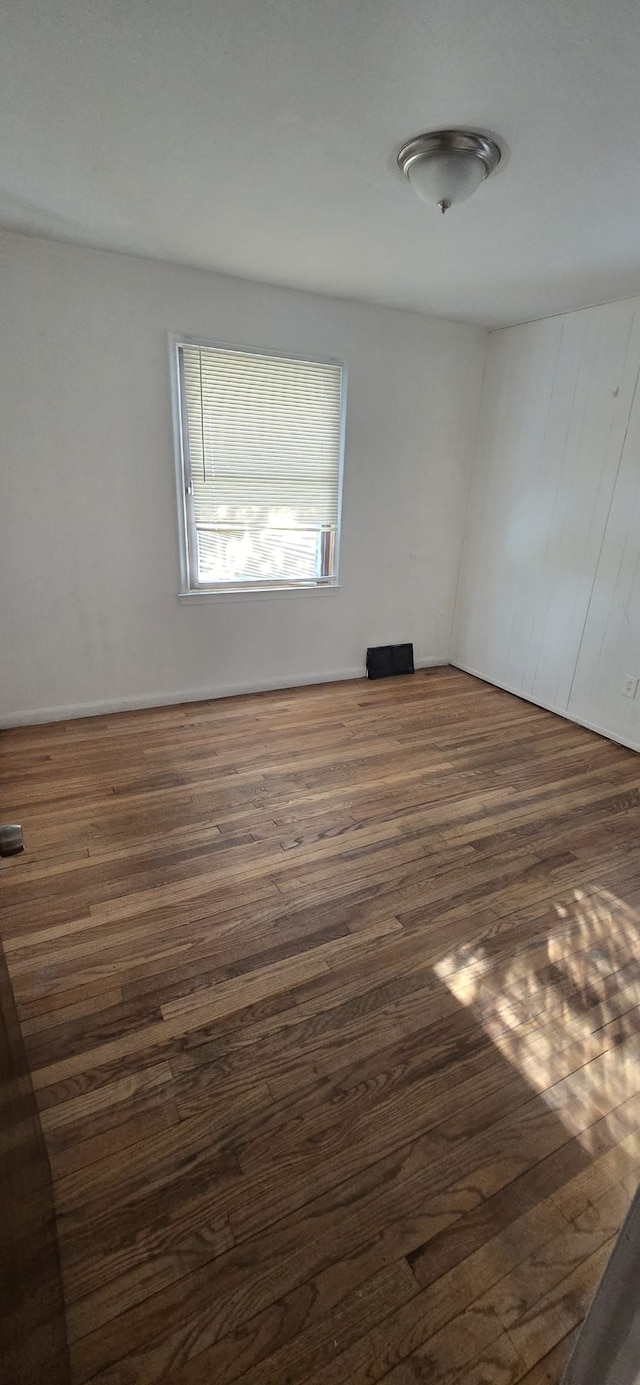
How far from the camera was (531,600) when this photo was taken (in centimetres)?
382

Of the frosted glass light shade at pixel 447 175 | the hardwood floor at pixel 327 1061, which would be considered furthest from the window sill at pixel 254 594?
the frosted glass light shade at pixel 447 175

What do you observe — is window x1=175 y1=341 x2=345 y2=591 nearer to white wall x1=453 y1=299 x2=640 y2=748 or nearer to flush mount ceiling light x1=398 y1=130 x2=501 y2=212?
white wall x1=453 y1=299 x2=640 y2=748

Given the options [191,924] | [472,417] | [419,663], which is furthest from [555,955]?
[472,417]

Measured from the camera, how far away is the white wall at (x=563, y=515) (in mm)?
3115

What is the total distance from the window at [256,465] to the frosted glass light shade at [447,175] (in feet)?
5.15

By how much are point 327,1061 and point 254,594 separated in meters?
2.73

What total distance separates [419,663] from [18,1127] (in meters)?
3.97

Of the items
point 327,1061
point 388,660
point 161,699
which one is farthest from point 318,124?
point 388,660

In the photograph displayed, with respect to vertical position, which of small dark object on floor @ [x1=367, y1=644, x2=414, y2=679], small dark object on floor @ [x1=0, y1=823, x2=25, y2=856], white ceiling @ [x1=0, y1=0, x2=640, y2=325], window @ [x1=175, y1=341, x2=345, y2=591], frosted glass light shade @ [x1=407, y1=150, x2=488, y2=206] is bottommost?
small dark object on floor @ [x1=367, y1=644, x2=414, y2=679]

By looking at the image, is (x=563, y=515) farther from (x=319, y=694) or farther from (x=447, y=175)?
(x=447, y=175)

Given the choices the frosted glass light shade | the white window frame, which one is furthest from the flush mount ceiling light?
the white window frame

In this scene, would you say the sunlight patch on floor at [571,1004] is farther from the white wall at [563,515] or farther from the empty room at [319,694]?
the white wall at [563,515]

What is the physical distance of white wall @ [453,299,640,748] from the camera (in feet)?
10.2

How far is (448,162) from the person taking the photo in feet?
Result: 5.63
